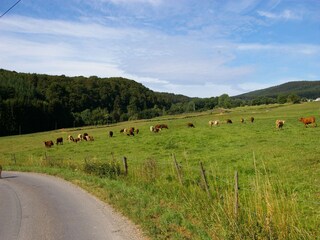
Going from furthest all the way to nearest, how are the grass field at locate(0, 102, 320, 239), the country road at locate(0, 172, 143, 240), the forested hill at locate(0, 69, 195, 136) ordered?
the forested hill at locate(0, 69, 195, 136) → the country road at locate(0, 172, 143, 240) → the grass field at locate(0, 102, 320, 239)

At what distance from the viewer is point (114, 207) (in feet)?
46.2

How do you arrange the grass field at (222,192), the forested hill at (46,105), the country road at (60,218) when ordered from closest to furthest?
the grass field at (222,192)
the country road at (60,218)
the forested hill at (46,105)

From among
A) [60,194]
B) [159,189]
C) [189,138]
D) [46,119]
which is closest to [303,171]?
[159,189]

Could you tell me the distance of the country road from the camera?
415 inches

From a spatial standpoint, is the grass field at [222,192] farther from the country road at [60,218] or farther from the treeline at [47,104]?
the treeline at [47,104]

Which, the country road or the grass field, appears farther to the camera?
the country road

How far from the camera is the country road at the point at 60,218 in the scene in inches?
415

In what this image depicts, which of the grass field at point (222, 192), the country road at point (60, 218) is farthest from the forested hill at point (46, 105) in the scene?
the country road at point (60, 218)

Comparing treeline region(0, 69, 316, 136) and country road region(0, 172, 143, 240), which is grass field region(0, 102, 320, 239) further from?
treeline region(0, 69, 316, 136)

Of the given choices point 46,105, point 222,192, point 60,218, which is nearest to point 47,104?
point 46,105

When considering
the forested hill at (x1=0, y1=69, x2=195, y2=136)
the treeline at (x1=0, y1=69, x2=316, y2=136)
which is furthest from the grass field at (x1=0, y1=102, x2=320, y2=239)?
the forested hill at (x1=0, y1=69, x2=195, y2=136)

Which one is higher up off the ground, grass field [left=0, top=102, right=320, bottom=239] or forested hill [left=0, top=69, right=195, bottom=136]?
forested hill [left=0, top=69, right=195, bottom=136]

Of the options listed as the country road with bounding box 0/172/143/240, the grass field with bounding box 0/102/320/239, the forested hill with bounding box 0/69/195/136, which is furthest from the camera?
the forested hill with bounding box 0/69/195/136

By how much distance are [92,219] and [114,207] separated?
184 centimetres
